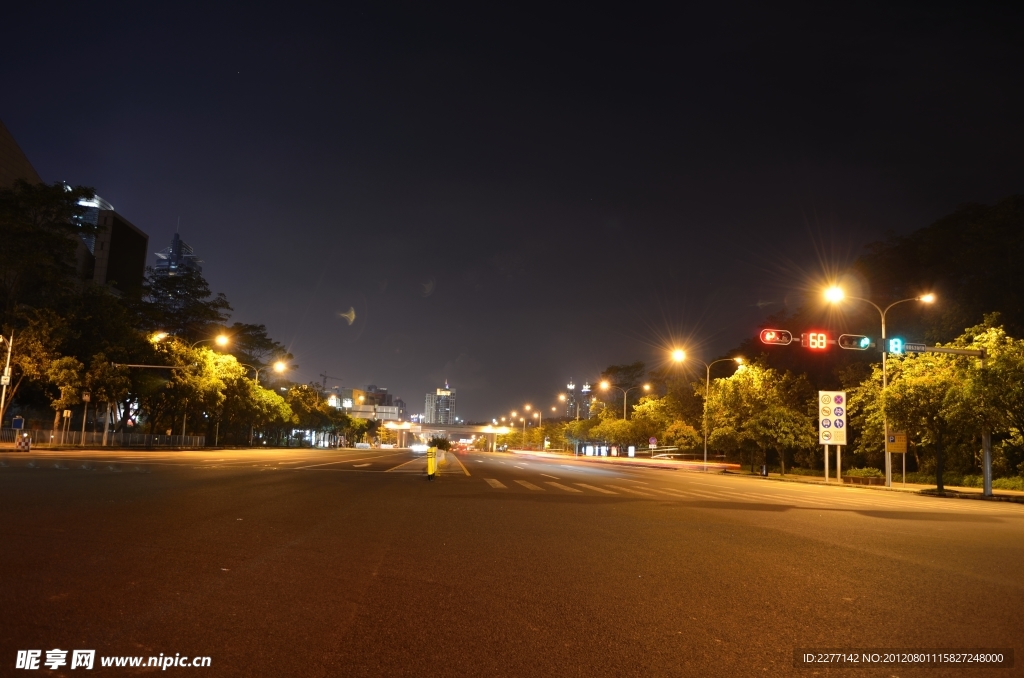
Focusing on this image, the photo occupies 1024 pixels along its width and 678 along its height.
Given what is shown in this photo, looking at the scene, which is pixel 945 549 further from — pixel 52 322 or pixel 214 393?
pixel 214 393

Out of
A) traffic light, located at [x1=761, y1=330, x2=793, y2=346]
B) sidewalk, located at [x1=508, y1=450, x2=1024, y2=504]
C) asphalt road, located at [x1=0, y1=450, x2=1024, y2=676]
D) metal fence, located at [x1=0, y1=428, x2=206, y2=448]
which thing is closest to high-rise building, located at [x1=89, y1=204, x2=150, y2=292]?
metal fence, located at [x1=0, y1=428, x2=206, y2=448]

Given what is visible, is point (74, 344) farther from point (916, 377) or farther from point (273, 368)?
point (916, 377)

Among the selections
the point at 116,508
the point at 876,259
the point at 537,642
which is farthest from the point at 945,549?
the point at 876,259

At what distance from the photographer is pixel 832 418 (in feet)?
129

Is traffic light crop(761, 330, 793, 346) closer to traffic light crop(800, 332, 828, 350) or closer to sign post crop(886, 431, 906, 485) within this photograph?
traffic light crop(800, 332, 828, 350)

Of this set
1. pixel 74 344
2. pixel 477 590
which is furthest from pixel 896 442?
pixel 74 344

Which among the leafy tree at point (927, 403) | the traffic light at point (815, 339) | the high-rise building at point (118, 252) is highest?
the high-rise building at point (118, 252)

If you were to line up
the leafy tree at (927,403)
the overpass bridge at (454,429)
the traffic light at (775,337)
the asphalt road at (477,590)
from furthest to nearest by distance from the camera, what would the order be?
the overpass bridge at (454,429)
the leafy tree at (927,403)
the traffic light at (775,337)
the asphalt road at (477,590)

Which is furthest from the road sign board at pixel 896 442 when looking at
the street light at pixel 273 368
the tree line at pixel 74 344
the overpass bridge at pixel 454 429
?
the overpass bridge at pixel 454 429

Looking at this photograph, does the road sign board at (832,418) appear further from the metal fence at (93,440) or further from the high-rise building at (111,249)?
the high-rise building at (111,249)

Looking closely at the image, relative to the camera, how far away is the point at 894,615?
627 cm

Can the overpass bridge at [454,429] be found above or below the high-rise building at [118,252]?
below

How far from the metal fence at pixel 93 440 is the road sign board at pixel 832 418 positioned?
45062mm

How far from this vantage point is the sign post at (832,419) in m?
38.9
